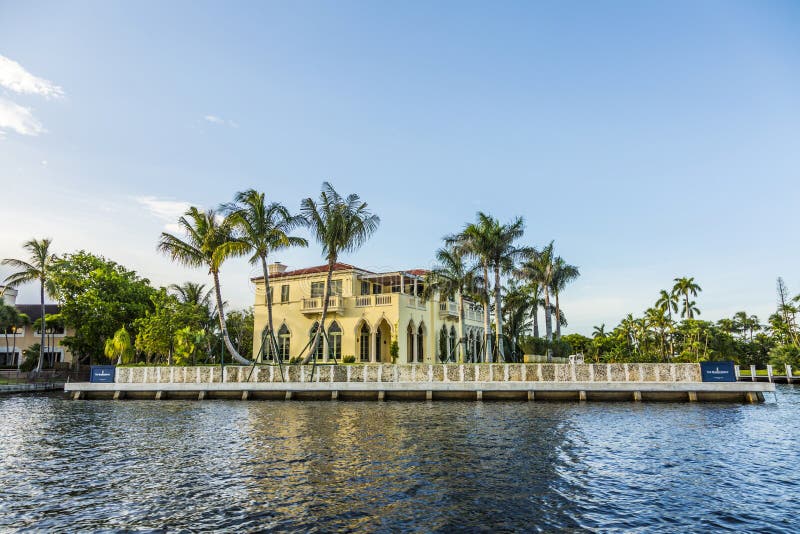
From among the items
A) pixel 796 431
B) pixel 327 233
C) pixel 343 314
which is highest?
pixel 327 233

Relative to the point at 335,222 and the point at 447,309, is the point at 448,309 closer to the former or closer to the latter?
the point at 447,309

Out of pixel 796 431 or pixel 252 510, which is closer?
pixel 252 510

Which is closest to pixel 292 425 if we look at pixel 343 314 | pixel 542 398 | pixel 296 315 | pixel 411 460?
pixel 411 460

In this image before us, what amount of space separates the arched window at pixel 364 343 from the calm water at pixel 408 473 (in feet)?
71.7

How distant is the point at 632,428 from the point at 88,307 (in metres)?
44.8

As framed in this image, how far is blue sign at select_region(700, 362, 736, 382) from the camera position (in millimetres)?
28500

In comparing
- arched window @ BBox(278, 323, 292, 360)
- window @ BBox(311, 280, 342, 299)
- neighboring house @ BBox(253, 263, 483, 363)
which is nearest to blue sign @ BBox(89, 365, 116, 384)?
neighboring house @ BBox(253, 263, 483, 363)

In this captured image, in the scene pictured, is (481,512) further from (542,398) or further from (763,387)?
(763,387)

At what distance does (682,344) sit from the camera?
61750 mm

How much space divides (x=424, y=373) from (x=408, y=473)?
1871cm

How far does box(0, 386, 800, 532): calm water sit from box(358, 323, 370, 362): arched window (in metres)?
21.9

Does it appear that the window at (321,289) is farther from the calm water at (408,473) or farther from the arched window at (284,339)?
the calm water at (408,473)

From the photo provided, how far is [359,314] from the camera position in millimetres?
44719

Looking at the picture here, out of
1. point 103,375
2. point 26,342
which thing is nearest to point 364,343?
point 103,375
